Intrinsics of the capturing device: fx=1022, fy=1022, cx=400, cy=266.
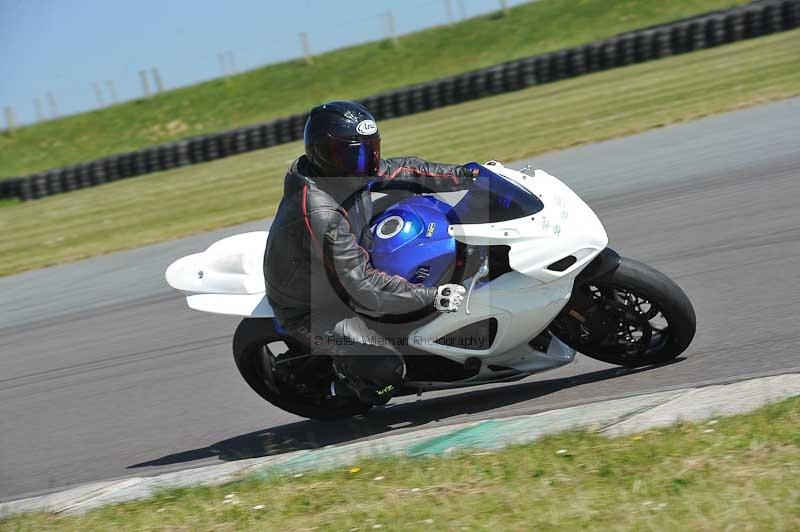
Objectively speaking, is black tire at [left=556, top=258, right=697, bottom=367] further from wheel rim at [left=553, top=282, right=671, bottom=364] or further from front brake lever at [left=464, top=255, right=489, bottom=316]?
front brake lever at [left=464, top=255, right=489, bottom=316]

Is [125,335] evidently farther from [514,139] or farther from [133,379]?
[514,139]

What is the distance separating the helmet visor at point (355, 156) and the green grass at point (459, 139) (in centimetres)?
810

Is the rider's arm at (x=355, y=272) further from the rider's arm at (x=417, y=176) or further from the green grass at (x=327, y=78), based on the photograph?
the green grass at (x=327, y=78)

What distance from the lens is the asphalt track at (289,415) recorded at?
5.39 meters

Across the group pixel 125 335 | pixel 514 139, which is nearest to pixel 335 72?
pixel 514 139

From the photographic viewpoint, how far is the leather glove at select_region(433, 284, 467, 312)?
15.8 ft

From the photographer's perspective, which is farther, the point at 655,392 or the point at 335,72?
the point at 335,72

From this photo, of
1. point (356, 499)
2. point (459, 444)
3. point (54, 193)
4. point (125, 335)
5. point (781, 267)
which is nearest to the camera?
point (356, 499)

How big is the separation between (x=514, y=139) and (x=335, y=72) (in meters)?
21.8

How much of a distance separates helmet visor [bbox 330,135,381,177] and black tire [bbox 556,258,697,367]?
1212mm

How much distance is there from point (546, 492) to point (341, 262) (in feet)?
5.33

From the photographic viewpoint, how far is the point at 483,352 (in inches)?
202

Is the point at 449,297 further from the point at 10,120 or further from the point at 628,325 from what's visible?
the point at 10,120

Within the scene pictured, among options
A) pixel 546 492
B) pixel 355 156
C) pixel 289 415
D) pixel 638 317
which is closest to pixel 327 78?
pixel 289 415
